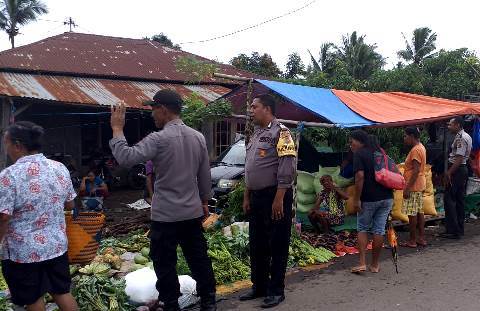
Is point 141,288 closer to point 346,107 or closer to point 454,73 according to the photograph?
point 346,107

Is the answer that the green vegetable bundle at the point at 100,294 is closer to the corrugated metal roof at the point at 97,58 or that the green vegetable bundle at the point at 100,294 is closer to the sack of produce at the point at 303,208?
the sack of produce at the point at 303,208

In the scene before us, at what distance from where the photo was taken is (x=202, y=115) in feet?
25.6

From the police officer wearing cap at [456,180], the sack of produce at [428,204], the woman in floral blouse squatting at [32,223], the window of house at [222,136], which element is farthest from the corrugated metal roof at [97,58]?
the woman in floral blouse squatting at [32,223]

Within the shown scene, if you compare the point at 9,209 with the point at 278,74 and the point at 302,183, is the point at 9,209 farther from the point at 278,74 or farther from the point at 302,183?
the point at 278,74

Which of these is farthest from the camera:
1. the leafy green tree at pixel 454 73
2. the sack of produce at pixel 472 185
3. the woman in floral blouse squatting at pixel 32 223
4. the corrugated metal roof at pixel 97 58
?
the leafy green tree at pixel 454 73

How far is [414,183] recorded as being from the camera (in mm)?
6914

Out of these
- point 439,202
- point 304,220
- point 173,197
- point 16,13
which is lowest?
point 304,220

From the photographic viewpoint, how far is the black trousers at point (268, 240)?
15.4ft

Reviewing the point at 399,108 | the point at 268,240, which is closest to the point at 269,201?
the point at 268,240

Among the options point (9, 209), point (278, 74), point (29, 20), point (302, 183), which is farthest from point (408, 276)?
point (29, 20)

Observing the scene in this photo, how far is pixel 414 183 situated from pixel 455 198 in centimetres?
135

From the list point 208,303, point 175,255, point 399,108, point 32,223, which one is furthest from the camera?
point 399,108

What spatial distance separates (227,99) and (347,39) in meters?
21.4

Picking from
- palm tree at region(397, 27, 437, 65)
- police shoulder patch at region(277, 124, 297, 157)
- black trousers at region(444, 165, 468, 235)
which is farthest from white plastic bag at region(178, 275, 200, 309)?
palm tree at region(397, 27, 437, 65)
